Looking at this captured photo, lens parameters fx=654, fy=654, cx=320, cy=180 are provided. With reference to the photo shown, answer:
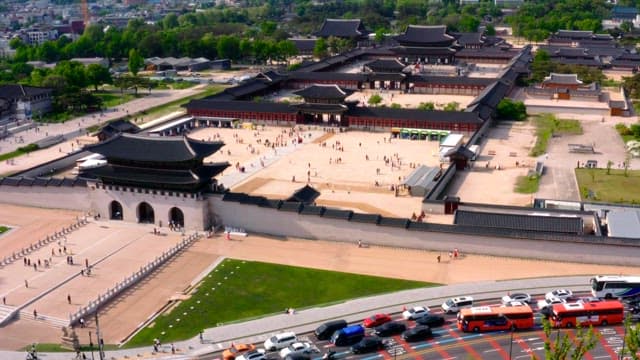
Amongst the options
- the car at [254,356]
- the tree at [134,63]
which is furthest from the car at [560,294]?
the tree at [134,63]

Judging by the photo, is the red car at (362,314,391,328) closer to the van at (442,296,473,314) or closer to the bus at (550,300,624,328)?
the van at (442,296,473,314)

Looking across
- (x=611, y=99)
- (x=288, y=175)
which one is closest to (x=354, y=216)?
(x=288, y=175)

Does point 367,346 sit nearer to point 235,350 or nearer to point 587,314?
point 235,350

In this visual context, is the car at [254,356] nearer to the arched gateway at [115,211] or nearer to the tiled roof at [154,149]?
the tiled roof at [154,149]

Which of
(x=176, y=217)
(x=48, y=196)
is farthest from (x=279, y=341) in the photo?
(x=48, y=196)

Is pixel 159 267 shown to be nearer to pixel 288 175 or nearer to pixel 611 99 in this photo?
pixel 288 175

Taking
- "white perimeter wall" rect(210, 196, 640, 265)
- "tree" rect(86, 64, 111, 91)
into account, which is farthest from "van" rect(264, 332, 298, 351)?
"tree" rect(86, 64, 111, 91)
